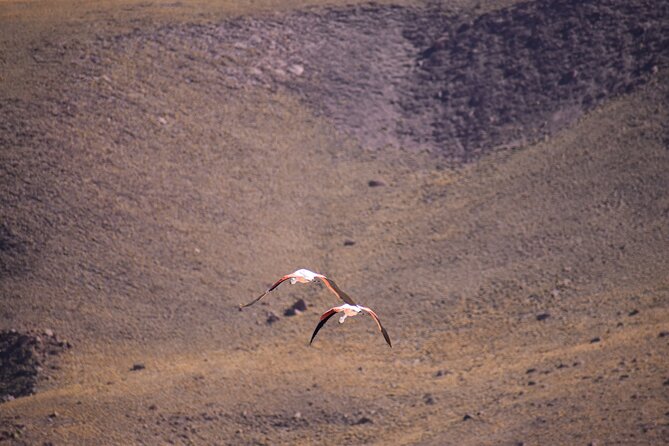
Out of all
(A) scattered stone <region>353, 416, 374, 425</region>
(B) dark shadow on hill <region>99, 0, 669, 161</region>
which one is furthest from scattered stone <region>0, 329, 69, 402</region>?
(B) dark shadow on hill <region>99, 0, 669, 161</region>

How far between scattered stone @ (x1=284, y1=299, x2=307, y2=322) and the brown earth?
0.23m

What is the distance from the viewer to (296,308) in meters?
44.1

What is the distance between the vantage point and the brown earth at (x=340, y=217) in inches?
1468

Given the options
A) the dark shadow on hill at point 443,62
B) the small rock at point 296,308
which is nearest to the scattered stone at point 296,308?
the small rock at point 296,308

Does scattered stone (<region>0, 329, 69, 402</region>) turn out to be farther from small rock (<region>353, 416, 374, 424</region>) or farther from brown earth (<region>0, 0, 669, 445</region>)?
small rock (<region>353, 416, 374, 424</region>)

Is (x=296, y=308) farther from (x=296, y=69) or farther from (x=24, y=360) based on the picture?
(x=296, y=69)

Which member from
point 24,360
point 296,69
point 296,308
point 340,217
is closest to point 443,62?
point 296,69

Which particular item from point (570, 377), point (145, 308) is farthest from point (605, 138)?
point (145, 308)

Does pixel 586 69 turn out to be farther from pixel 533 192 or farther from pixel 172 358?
pixel 172 358

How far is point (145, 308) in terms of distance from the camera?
4409cm

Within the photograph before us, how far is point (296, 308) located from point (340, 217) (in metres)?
7.85

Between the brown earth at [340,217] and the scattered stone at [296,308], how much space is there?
0.23 m

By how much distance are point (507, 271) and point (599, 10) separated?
21056 millimetres

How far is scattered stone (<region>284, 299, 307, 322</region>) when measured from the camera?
144 ft
